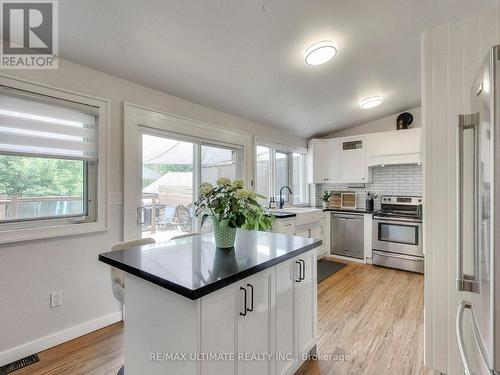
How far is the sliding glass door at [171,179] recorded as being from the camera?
2.67m

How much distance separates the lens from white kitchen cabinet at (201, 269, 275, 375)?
1099mm

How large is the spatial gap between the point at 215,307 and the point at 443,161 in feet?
4.41

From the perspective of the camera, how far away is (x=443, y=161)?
52.1 inches

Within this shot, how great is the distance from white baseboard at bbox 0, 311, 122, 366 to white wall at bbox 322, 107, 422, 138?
4643 mm

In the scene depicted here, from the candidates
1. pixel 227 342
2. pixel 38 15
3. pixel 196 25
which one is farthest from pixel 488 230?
pixel 38 15

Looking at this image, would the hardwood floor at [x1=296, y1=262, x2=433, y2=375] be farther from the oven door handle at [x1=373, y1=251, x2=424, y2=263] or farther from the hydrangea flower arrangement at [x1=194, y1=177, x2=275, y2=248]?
the hydrangea flower arrangement at [x1=194, y1=177, x2=275, y2=248]

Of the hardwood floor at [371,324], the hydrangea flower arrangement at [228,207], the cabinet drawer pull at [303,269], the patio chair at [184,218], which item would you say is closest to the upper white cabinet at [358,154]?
the hardwood floor at [371,324]

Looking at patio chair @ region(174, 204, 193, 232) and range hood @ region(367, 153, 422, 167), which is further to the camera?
range hood @ region(367, 153, 422, 167)

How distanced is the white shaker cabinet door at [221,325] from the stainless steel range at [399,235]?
136 inches

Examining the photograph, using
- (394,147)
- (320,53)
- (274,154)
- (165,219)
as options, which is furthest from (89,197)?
(394,147)

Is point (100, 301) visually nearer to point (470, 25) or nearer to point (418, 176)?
point (470, 25)

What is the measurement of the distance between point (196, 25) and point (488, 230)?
79.1 inches

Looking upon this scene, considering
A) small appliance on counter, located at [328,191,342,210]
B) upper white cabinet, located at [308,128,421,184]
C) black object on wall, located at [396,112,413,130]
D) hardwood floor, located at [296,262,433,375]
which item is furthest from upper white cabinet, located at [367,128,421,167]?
hardwood floor, located at [296,262,433,375]

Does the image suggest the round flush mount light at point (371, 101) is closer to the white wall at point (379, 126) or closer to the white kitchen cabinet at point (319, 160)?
the white wall at point (379, 126)
